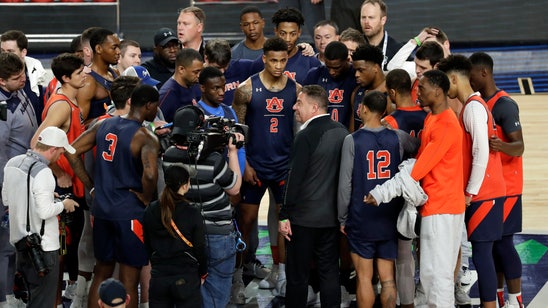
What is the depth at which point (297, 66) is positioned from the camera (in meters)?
8.59

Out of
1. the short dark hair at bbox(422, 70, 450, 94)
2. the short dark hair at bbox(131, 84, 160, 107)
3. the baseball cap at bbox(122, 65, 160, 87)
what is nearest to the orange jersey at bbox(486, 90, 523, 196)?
the short dark hair at bbox(422, 70, 450, 94)

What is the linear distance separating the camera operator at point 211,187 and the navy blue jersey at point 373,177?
887 millimetres

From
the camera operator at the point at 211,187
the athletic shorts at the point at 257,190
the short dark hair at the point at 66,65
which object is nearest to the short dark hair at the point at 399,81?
the camera operator at the point at 211,187

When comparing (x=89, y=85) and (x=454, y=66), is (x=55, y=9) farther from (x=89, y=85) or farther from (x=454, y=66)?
(x=454, y=66)

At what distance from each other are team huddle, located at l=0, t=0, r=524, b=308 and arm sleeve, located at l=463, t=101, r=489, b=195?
11 mm

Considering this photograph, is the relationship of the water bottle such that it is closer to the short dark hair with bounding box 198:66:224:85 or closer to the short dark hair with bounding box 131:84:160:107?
the short dark hair with bounding box 131:84:160:107

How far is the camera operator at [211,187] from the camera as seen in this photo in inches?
245

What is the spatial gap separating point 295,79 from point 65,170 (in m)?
2.32

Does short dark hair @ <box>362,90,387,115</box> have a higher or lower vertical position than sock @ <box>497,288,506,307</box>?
higher

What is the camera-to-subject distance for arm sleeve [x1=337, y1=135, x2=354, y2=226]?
6781 mm

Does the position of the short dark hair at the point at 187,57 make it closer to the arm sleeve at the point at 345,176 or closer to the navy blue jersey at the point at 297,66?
the navy blue jersey at the point at 297,66

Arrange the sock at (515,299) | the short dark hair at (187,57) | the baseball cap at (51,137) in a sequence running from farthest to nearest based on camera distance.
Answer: the short dark hair at (187,57)
the sock at (515,299)
the baseball cap at (51,137)

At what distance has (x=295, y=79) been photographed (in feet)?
28.1

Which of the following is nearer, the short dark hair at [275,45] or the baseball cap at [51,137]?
the baseball cap at [51,137]
